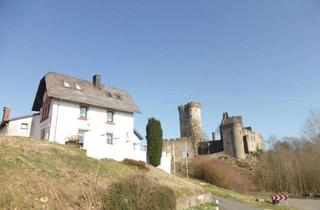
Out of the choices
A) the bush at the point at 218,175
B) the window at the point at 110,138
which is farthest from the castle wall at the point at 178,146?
the window at the point at 110,138

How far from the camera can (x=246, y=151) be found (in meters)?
68.0

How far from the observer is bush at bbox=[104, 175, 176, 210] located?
11250 mm

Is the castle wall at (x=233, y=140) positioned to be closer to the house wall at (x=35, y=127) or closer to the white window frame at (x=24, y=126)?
the house wall at (x=35, y=127)

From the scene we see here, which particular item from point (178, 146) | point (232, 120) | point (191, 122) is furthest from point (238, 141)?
point (191, 122)

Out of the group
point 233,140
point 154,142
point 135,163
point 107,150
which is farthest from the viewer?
point 233,140

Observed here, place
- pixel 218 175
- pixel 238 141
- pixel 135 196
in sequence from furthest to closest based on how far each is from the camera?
pixel 238 141
pixel 218 175
pixel 135 196

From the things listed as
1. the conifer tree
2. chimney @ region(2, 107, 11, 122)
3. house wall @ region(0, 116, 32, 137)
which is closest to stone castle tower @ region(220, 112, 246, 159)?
the conifer tree

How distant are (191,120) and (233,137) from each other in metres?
14.7

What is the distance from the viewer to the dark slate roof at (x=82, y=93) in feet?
91.0

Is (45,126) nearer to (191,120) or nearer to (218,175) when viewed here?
(218,175)

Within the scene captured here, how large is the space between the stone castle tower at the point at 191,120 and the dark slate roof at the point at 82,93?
42.8 metres

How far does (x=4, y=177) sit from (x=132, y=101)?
23.9 metres

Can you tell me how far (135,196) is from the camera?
11844mm

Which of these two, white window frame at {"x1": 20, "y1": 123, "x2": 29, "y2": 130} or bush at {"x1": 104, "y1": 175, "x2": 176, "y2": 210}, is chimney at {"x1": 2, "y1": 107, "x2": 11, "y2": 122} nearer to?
white window frame at {"x1": 20, "y1": 123, "x2": 29, "y2": 130}
